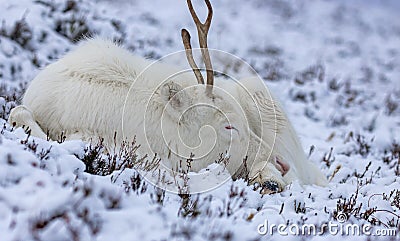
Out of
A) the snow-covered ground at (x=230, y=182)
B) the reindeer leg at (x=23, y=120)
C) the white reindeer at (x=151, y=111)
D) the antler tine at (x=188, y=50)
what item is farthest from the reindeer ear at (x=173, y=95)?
the reindeer leg at (x=23, y=120)

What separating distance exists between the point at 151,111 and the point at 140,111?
9 centimetres

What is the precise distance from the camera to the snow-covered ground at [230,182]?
8.67 ft

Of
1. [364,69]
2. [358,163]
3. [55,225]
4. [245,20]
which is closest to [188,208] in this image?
[55,225]

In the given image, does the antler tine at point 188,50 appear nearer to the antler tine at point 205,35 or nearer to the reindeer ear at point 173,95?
the antler tine at point 205,35

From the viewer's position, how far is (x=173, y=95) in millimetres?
4340

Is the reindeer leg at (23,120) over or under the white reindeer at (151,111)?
under

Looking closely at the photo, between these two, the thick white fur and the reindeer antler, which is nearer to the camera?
the thick white fur

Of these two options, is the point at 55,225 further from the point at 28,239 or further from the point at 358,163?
the point at 358,163

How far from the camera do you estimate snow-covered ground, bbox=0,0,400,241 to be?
2643mm

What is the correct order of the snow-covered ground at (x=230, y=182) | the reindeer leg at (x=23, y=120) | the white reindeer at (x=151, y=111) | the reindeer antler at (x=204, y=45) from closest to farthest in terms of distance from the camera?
the snow-covered ground at (x=230, y=182), the reindeer leg at (x=23, y=120), the white reindeer at (x=151, y=111), the reindeer antler at (x=204, y=45)

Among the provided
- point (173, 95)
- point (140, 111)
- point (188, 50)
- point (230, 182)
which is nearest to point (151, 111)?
point (140, 111)

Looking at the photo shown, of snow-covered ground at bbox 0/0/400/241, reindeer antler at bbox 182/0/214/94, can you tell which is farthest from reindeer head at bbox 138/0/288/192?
snow-covered ground at bbox 0/0/400/241

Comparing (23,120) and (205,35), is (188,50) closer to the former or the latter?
(205,35)

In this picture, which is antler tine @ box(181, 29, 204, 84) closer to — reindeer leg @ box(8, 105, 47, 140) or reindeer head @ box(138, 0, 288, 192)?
reindeer head @ box(138, 0, 288, 192)
